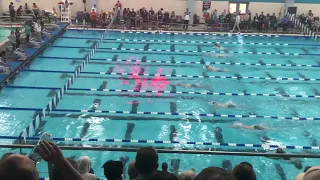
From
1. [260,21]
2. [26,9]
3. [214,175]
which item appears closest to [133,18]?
[26,9]

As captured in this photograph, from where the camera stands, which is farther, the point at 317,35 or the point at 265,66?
the point at 317,35

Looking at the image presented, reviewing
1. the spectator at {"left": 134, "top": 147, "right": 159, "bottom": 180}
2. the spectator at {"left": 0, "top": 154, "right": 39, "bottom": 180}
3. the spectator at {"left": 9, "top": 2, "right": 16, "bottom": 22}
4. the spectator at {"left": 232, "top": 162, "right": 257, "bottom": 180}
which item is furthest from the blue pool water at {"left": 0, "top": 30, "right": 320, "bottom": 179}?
the spectator at {"left": 0, "top": 154, "right": 39, "bottom": 180}

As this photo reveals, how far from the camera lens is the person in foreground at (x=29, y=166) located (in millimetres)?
1515

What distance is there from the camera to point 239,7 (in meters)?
20.0

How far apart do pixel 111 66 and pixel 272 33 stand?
353 inches

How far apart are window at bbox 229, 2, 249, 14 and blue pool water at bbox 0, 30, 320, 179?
3664mm

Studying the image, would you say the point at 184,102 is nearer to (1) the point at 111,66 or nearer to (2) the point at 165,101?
(2) the point at 165,101

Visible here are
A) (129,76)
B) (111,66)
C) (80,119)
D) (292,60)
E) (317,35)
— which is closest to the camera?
(80,119)

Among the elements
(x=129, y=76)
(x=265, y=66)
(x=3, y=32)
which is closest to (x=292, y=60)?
(x=265, y=66)

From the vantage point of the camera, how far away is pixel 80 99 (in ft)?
31.7

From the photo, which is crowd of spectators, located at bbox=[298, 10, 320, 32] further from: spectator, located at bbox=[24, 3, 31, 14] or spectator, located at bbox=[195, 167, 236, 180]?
spectator, located at bbox=[195, 167, 236, 180]

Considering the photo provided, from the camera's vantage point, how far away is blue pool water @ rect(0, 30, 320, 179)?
7.90 meters

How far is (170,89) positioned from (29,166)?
29.8ft

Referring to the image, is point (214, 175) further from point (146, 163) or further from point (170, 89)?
point (170, 89)
